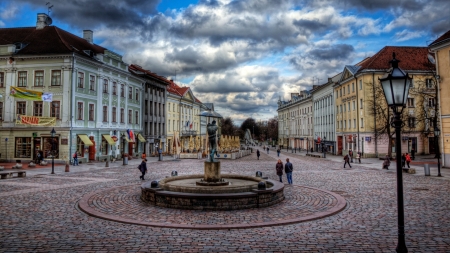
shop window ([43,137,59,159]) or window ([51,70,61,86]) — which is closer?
shop window ([43,137,59,159])

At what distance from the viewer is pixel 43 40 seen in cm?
3716

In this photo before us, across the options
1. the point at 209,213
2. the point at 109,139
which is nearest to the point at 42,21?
the point at 109,139

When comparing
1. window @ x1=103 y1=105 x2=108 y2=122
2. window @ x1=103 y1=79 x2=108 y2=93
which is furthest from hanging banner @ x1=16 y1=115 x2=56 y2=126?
window @ x1=103 y1=79 x2=108 y2=93

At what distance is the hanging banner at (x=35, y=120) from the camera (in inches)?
1280

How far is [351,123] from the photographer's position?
53.5m

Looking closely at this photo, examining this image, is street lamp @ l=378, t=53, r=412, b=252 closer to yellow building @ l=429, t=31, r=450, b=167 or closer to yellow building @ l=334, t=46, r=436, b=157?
yellow building @ l=429, t=31, r=450, b=167

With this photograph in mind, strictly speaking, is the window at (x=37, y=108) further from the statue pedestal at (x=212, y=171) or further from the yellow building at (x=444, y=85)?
the yellow building at (x=444, y=85)

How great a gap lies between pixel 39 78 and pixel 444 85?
40.6 meters

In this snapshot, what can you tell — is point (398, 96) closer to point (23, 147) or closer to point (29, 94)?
point (29, 94)

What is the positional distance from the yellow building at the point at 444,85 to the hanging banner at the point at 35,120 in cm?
3794

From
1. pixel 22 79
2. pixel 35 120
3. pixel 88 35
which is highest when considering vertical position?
pixel 88 35

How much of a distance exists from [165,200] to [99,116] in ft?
103

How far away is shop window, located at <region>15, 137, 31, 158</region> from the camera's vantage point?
1383 inches

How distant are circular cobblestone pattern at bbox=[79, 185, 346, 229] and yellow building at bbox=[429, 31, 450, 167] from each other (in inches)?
828
